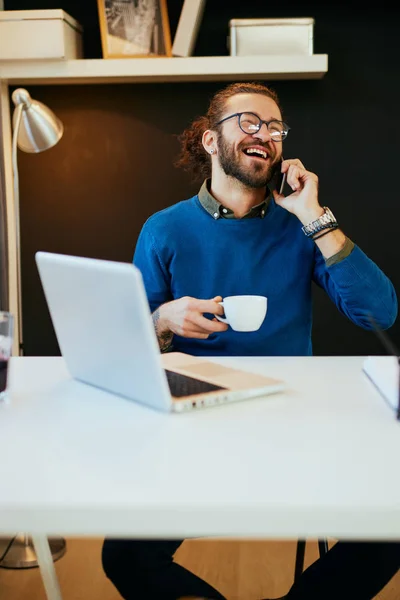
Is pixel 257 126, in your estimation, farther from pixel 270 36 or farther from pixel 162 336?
pixel 270 36

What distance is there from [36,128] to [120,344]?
160 cm

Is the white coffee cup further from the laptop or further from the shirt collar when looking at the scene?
the shirt collar

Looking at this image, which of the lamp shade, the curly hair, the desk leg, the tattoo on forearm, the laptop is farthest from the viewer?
the lamp shade

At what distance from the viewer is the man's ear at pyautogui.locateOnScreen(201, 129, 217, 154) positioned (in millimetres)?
2067

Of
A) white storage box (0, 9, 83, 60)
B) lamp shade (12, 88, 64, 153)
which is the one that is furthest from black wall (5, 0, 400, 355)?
lamp shade (12, 88, 64, 153)

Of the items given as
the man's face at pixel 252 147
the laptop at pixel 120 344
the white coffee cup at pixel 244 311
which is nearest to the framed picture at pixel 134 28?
the man's face at pixel 252 147

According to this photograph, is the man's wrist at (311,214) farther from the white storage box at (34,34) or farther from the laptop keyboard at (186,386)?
the white storage box at (34,34)

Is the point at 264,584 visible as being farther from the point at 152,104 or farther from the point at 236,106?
the point at 152,104

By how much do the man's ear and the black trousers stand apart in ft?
3.82

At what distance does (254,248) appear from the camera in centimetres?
190

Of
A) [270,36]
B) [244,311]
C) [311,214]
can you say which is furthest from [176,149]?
[244,311]

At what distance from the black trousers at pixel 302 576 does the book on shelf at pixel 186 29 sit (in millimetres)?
1957

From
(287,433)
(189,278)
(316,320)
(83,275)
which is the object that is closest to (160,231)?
(189,278)

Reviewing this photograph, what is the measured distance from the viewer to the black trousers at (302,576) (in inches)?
46.0
